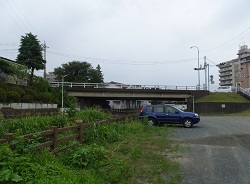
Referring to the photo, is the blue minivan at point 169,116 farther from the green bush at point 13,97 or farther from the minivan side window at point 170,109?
the green bush at point 13,97

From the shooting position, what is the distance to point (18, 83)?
45562 mm

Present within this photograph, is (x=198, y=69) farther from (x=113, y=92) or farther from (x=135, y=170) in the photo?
(x=135, y=170)

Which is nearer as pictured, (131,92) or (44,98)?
(44,98)

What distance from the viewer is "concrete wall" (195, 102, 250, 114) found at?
1797 inches

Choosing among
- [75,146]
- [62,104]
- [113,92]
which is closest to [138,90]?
[113,92]

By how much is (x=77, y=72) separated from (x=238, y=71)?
247ft

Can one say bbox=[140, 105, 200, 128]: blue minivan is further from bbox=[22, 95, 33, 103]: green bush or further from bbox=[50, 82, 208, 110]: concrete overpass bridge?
bbox=[50, 82, 208, 110]: concrete overpass bridge

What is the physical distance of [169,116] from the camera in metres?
20.8

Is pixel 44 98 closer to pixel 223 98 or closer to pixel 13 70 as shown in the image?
pixel 13 70

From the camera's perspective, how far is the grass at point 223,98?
50.4 m

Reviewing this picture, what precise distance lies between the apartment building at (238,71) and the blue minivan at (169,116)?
97236 millimetres

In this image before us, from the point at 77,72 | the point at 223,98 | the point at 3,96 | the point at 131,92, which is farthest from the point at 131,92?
the point at 77,72

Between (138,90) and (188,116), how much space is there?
117 feet

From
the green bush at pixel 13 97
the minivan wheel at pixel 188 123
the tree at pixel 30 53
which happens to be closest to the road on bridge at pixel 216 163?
the minivan wheel at pixel 188 123
